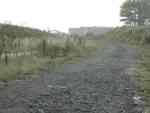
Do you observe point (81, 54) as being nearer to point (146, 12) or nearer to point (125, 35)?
point (125, 35)

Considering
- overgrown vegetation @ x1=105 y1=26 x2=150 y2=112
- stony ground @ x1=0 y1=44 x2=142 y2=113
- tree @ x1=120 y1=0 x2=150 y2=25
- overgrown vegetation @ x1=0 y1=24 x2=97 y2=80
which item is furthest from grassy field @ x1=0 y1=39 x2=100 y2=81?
tree @ x1=120 y1=0 x2=150 y2=25

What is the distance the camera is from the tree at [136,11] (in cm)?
4581

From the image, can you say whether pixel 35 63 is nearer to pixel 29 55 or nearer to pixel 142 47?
pixel 29 55

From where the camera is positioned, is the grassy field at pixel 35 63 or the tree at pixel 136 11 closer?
the grassy field at pixel 35 63

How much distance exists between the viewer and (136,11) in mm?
46531

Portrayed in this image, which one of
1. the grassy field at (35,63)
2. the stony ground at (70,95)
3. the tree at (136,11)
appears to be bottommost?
the stony ground at (70,95)

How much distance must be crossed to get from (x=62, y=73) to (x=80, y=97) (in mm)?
3384

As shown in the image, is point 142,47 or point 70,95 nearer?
point 70,95

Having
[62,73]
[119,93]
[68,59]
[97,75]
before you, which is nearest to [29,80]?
[62,73]

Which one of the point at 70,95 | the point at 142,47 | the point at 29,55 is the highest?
the point at 142,47

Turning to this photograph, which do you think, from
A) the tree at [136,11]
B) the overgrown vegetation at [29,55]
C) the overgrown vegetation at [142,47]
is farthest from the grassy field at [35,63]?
the tree at [136,11]

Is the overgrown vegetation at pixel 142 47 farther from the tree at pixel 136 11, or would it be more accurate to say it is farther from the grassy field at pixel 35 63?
the tree at pixel 136 11

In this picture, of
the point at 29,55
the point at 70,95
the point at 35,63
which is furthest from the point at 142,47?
the point at 70,95

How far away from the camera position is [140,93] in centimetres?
652
